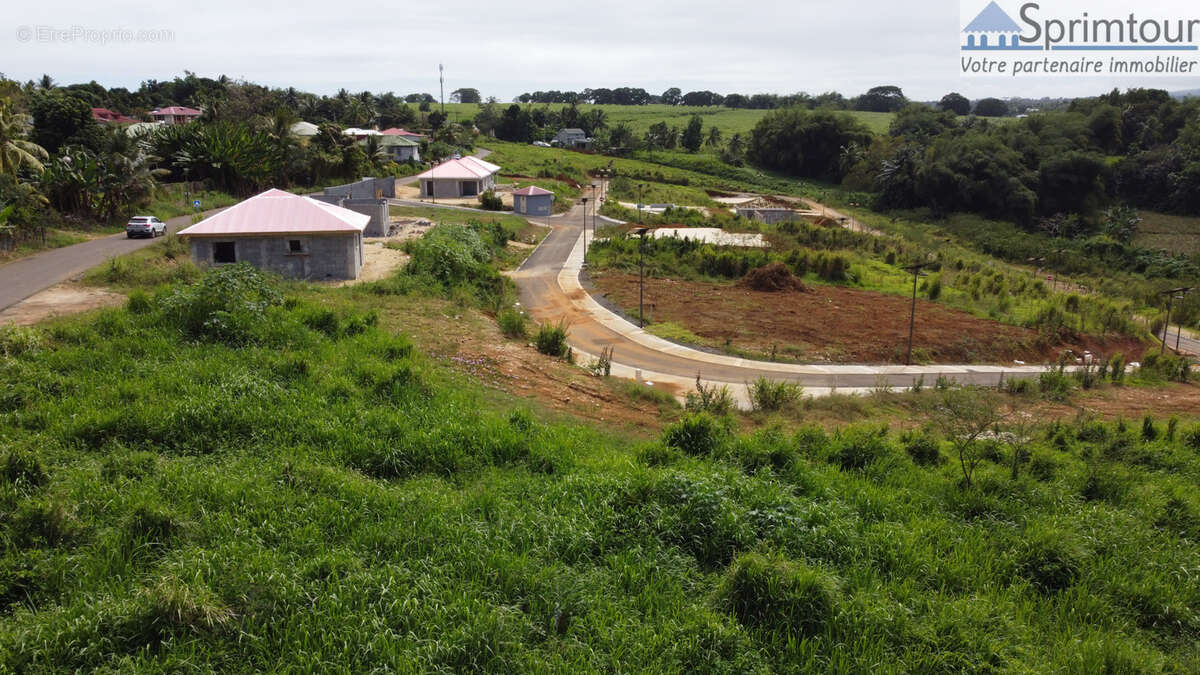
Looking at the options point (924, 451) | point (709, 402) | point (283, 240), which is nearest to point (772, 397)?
point (709, 402)

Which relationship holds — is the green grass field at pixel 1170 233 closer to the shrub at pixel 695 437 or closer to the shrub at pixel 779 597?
the shrub at pixel 695 437

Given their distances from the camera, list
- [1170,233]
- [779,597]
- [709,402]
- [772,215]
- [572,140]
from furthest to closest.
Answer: [572,140] < [1170,233] < [772,215] < [709,402] < [779,597]

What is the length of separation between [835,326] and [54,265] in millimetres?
31122

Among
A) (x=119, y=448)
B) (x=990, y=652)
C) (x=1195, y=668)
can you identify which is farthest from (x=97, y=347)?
(x=1195, y=668)

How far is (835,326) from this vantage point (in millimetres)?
31672

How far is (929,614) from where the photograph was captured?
9.06 m

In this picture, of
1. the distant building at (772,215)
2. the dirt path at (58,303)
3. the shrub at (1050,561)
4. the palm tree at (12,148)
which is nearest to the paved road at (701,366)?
the shrub at (1050,561)

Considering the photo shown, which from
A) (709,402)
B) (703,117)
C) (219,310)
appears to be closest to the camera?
(219,310)

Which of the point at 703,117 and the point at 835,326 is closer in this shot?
the point at 835,326

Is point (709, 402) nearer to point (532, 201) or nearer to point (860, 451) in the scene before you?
point (860, 451)

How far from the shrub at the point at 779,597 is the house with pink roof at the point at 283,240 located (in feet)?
81.9

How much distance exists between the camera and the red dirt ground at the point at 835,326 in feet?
92.8

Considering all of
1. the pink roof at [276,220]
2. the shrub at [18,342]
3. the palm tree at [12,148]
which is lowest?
the shrub at [18,342]

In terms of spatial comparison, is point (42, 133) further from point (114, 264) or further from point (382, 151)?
point (114, 264)
